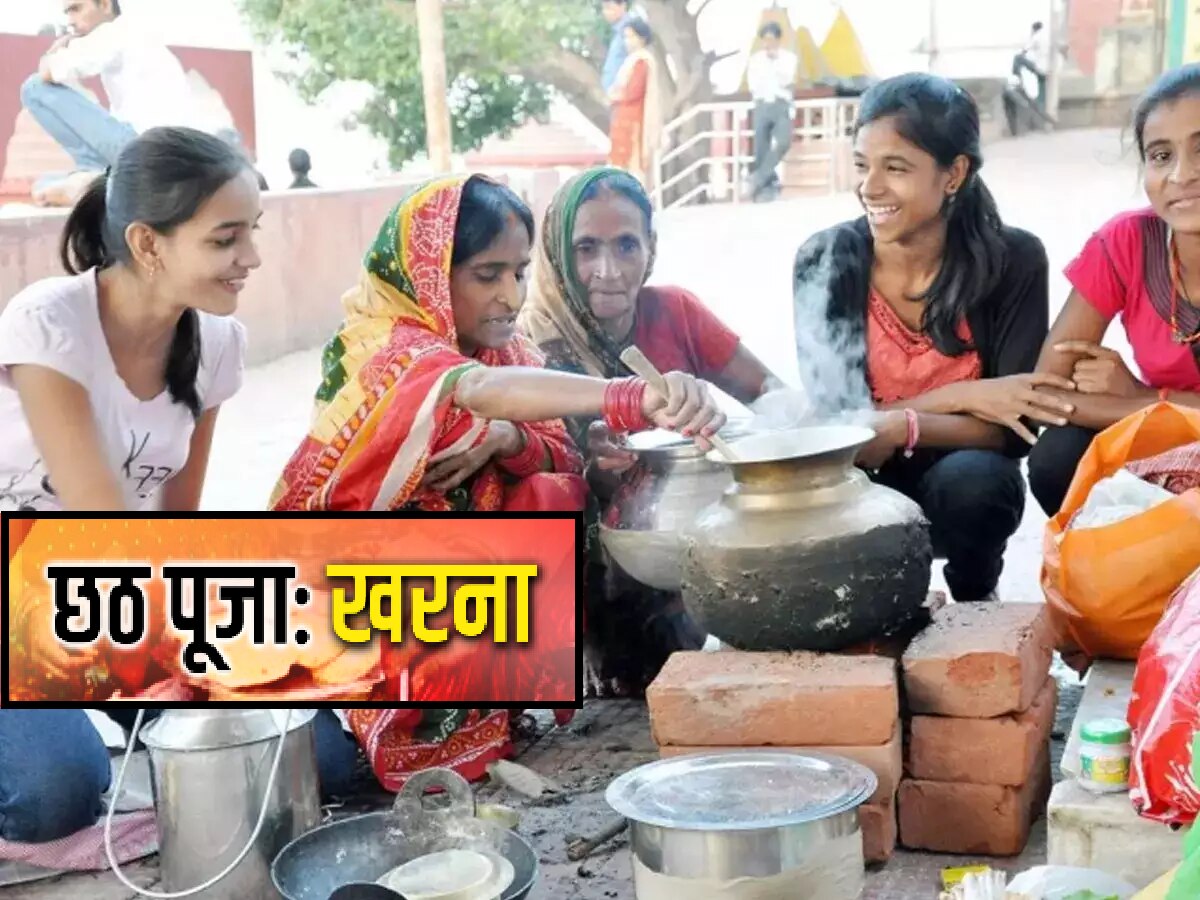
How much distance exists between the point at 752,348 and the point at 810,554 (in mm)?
4547

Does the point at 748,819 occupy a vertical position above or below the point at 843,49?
below

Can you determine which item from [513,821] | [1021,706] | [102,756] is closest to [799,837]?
[1021,706]

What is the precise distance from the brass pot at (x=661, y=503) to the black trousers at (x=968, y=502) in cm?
56

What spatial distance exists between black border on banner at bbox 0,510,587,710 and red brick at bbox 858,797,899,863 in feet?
1.78

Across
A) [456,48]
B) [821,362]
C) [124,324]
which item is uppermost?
[456,48]

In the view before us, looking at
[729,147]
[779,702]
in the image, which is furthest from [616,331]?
[729,147]

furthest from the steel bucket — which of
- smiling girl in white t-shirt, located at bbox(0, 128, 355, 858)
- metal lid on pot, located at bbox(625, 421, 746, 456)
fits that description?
metal lid on pot, located at bbox(625, 421, 746, 456)

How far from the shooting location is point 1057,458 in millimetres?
3154

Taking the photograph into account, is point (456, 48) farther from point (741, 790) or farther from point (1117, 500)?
point (741, 790)

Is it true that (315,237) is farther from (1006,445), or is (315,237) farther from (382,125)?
(1006,445)

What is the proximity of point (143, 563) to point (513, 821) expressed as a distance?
2.73 ft

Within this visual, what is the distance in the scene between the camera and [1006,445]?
3.25m

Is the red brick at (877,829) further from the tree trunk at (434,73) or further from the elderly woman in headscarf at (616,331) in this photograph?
the tree trunk at (434,73)

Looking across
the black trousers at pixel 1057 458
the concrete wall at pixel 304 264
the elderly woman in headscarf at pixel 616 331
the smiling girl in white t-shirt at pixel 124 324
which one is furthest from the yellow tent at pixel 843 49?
the smiling girl in white t-shirt at pixel 124 324
